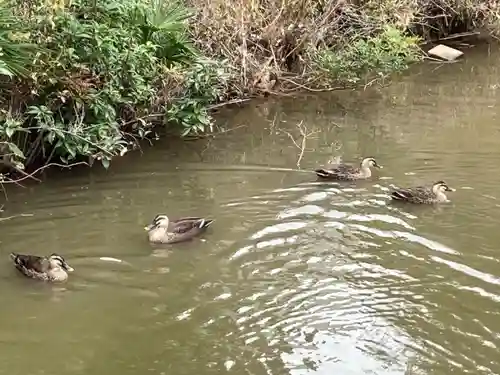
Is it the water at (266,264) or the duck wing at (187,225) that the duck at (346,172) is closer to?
the water at (266,264)

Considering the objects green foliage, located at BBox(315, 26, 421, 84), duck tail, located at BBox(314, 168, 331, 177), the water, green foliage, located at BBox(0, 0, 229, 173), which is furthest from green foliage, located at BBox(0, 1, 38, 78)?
green foliage, located at BBox(315, 26, 421, 84)

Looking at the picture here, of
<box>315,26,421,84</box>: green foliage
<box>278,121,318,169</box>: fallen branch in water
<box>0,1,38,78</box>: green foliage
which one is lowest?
<box>278,121,318,169</box>: fallen branch in water

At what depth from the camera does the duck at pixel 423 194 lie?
927 centimetres

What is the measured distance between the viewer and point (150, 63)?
35.3 feet

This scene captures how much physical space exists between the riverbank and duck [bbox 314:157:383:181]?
2.09 metres

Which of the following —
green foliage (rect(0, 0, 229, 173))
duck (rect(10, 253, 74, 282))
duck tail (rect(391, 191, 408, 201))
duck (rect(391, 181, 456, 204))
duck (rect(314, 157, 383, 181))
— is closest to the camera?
duck (rect(10, 253, 74, 282))

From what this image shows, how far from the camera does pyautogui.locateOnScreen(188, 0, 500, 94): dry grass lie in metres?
13.2

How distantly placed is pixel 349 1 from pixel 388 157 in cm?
571

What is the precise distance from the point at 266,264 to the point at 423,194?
2.45 meters

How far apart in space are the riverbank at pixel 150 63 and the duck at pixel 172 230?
6.61 ft

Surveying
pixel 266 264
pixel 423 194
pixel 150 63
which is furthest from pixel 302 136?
pixel 266 264

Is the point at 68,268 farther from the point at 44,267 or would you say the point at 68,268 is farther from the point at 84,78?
the point at 84,78

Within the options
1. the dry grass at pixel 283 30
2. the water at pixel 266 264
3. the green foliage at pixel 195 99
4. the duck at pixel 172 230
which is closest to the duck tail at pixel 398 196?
the water at pixel 266 264

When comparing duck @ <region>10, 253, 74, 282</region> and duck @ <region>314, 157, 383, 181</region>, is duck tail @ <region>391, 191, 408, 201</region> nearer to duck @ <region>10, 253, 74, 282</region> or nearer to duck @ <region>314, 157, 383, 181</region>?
duck @ <region>314, 157, 383, 181</region>
